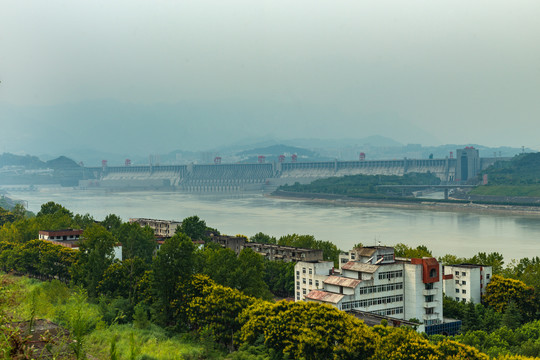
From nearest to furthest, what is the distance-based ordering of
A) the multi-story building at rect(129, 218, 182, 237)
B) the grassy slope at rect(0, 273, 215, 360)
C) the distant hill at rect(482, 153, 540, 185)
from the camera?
the grassy slope at rect(0, 273, 215, 360) < the multi-story building at rect(129, 218, 182, 237) < the distant hill at rect(482, 153, 540, 185)

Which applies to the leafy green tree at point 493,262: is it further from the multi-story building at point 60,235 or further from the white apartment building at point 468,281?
the multi-story building at point 60,235

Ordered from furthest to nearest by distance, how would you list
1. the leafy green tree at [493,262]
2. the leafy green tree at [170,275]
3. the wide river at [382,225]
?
the wide river at [382,225], the leafy green tree at [493,262], the leafy green tree at [170,275]

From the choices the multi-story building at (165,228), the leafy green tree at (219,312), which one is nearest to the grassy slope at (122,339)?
the leafy green tree at (219,312)

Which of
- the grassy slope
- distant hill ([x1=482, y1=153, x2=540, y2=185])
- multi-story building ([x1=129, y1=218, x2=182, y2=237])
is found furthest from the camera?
distant hill ([x1=482, y1=153, x2=540, y2=185])

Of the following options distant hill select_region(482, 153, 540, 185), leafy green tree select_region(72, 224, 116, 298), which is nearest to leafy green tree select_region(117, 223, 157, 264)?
leafy green tree select_region(72, 224, 116, 298)

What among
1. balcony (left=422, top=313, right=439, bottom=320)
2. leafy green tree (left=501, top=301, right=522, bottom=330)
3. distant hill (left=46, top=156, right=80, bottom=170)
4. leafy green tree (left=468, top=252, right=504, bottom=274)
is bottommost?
balcony (left=422, top=313, right=439, bottom=320)

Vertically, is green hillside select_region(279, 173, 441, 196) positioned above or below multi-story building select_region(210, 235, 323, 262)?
above

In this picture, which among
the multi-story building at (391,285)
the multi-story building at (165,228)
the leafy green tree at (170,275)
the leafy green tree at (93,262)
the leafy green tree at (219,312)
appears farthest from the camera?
the multi-story building at (165,228)

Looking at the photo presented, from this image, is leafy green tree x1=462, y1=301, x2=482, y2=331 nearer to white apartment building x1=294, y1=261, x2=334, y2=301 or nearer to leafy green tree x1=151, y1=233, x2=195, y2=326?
white apartment building x1=294, y1=261, x2=334, y2=301
